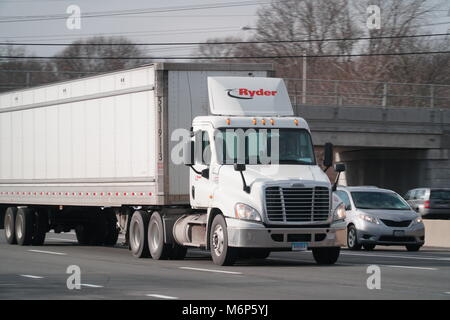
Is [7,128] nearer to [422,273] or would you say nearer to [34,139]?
[34,139]

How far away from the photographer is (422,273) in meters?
18.5

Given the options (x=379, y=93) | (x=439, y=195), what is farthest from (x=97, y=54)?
(x=439, y=195)

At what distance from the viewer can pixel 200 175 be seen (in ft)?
68.3

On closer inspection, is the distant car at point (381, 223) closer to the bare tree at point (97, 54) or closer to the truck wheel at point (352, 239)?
the truck wheel at point (352, 239)

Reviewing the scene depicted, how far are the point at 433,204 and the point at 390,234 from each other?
21.0m

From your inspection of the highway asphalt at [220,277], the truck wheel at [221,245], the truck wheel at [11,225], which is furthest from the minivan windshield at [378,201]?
the truck wheel at [11,225]

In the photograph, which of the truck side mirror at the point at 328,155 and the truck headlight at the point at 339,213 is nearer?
the truck headlight at the point at 339,213

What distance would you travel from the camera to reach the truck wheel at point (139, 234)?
74.7 feet

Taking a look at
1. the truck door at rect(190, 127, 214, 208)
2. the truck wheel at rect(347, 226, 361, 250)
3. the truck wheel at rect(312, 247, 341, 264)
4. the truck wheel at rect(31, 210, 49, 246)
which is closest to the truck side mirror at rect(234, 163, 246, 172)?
the truck door at rect(190, 127, 214, 208)

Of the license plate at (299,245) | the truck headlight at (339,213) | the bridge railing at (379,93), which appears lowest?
the license plate at (299,245)

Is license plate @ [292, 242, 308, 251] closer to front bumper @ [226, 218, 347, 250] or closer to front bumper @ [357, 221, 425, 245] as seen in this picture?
front bumper @ [226, 218, 347, 250]

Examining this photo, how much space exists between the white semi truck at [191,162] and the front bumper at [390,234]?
5.09 metres

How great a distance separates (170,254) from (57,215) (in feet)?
24.8

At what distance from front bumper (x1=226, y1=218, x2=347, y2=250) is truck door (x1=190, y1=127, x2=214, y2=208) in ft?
3.78
